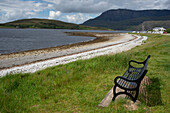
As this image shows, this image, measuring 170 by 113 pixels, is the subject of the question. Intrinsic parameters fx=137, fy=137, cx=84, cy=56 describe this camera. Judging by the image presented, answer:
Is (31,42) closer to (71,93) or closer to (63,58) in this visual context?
(63,58)

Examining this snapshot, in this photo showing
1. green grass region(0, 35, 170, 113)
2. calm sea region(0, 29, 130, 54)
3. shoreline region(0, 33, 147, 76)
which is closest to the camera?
green grass region(0, 35, 170, 113)

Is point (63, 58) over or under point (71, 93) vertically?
under

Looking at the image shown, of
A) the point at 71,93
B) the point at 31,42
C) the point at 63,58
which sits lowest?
the point at 63,58

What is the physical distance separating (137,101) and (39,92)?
444 cm

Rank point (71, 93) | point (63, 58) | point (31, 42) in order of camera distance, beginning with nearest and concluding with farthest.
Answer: point (71, 93) < point (63, 58) < point (31, 42)

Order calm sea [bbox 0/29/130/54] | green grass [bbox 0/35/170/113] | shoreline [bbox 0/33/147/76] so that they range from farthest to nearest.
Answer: calm sea [bbox 0/29/130/54]
shoreline [bbox 0/33/147/76]
green grass [bbox 0/35/170/113]

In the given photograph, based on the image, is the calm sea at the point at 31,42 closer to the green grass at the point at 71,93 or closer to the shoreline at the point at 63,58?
the shoreline at the point at 63,58

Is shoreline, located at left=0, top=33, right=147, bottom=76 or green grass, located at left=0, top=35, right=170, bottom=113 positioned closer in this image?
green grass, located at left=0, top=35, right=170, bottom=113

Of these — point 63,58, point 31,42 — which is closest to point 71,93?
point 63,58

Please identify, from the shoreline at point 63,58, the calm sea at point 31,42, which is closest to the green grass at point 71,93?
the shoreline at point 63,58

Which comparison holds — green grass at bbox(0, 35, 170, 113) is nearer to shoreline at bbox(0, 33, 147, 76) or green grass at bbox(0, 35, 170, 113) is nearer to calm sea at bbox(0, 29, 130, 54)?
shoreline at bbox(0, 33, 147, 76)

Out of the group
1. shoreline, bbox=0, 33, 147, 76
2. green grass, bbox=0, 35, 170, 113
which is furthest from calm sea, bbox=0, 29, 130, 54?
green grass, bbox=0, 35, 170, 113

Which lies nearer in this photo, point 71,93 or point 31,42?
point 71,93

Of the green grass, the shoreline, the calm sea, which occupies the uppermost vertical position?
the calm sea
